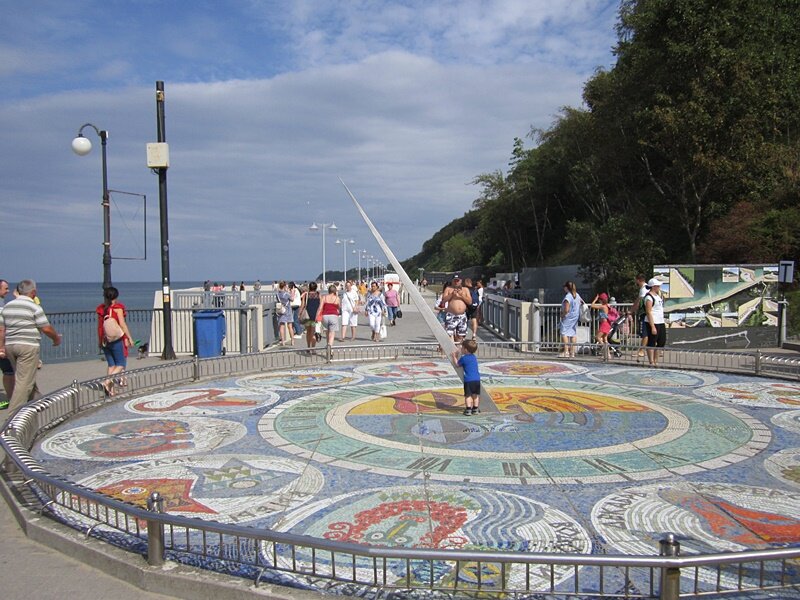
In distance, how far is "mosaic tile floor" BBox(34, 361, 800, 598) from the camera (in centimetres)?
491

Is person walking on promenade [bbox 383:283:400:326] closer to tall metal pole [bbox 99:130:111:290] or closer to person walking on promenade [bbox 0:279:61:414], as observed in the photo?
tall metal pole [bbox 99:130:111:290]

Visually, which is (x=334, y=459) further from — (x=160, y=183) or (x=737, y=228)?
Result: (x=737, y=228)

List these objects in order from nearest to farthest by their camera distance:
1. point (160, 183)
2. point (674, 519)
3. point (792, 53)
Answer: point (674, 519)
point (160, 183)
point (792, 53)

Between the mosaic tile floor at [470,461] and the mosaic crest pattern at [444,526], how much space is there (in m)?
0.02

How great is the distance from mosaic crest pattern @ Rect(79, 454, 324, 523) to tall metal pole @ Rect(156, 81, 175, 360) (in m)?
8.93

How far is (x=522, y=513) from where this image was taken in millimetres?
5188

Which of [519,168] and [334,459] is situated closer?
[334,459]

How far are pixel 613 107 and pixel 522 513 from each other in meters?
26.3

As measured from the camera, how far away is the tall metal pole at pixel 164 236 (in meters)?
15.0

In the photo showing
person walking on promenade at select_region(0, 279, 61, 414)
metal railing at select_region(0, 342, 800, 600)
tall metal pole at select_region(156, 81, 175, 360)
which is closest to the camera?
metal railing at select_region(0, 342, 800, 600)

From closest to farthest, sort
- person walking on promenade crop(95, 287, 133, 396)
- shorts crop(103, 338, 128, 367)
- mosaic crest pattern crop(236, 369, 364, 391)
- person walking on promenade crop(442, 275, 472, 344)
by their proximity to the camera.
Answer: person walking on promenade crop(95, 287, 133, 396)
shorts crop(103, 338, 128, 367)
mosaic crest pattern crop(236, 369, 364, 391)
person walking on promenade crop(442, 275, 472, 344)

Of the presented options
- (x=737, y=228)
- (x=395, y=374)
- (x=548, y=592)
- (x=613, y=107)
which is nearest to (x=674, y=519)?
(x=548, y=592)

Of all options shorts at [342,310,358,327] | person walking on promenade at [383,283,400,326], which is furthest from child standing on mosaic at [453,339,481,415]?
person walking on promenade at [383,283,400,326]

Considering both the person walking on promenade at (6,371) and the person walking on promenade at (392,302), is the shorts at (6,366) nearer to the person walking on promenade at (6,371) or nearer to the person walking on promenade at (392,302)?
the person walking on promenade at (6,371)
